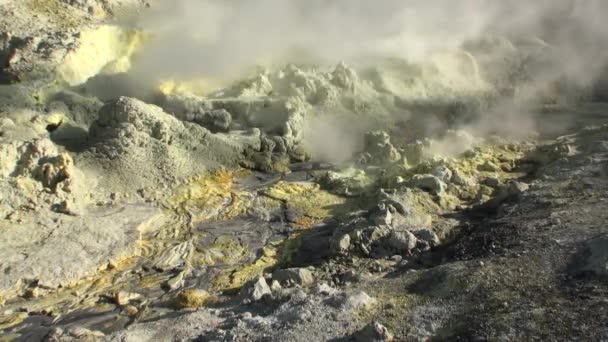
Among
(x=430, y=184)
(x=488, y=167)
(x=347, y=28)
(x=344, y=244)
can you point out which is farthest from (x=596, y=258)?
(x=347, y=28)

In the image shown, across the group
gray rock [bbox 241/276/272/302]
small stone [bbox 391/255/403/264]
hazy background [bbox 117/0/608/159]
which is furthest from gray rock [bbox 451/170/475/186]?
gray rock [bbox 241/276/272/302]

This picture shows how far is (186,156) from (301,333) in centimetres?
358

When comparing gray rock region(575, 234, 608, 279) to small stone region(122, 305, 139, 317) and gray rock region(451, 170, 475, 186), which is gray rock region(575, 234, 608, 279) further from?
small stone region(122, 305, 139, 317)

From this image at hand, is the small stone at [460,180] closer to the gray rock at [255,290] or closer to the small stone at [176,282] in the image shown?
the gray rock at [255,290]

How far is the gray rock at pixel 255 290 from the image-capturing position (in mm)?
4688

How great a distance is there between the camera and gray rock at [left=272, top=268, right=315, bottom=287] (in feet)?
16.2

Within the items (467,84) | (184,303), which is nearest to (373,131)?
(467,84)

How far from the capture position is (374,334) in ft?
12.7

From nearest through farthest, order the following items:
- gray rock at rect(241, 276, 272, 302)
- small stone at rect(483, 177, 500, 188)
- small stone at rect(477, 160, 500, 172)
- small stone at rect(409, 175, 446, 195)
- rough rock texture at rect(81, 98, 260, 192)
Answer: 1. gray rock at rect(241, 276, 272, 302)
2. small stone at rect(409, 175, 446, 195)
3. rough rock texture at rect(81, 98, 260, 192)
4. small stone at rect(483, 177, 500, 188)
5. small stone at rect(477, 160, 500, 172)

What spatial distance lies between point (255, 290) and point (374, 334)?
1218 mm

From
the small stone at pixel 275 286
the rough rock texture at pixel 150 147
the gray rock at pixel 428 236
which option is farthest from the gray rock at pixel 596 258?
the rough rock texture at pixel 150 147

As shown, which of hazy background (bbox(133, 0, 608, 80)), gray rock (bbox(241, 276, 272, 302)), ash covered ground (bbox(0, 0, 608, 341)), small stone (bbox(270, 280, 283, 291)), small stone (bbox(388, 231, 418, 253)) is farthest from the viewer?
hazy background (bbox(133, 0, 608, 80))

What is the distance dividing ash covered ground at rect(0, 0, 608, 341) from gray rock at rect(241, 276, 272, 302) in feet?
0.05

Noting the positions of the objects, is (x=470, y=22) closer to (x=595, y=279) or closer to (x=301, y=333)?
(x=595, y=279)
